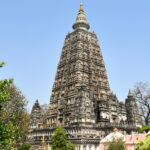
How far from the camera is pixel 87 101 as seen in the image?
71062 mm

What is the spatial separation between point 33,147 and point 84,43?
1243 inches

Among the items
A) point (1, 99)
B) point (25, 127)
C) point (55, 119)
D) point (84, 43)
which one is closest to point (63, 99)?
point (55, 119)

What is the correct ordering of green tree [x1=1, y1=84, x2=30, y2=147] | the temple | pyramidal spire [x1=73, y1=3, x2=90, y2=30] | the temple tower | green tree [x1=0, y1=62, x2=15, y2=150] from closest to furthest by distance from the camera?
green tree [x1=0, y1=62, x2=15, y2=150], green tree [x1=1, y1=84, x2=30, y2=147], the temple, the temple tower, pyramidal spire [x1=73, y1=3, x2=90, y2=30]

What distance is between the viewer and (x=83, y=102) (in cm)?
6988

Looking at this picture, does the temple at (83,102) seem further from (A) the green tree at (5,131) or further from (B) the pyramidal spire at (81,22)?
(A) the green tree at (5,131)

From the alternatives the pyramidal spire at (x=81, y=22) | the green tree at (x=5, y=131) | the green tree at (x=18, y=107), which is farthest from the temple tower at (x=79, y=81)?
the green tree at (x=5, y=131)

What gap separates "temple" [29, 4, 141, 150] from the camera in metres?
68.0

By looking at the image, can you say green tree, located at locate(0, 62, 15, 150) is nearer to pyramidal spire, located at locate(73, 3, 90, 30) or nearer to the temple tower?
the temple tower

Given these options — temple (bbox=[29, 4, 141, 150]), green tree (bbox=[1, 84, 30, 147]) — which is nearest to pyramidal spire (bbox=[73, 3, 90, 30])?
temple (bbox=[29, 4, 141, 150])

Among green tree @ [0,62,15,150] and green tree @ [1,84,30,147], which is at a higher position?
green tree @ [1,84,30,147]

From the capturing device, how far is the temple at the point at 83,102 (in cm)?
6800

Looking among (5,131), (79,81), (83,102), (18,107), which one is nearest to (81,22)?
(79,81)

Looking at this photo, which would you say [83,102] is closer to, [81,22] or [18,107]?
[81,22]

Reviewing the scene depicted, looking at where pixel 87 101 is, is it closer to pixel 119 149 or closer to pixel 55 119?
pixel 55 119
